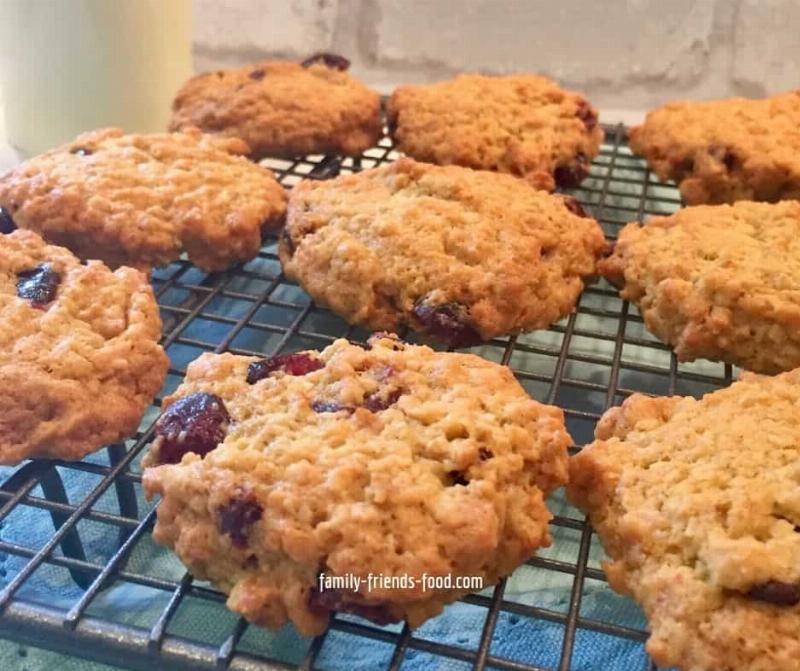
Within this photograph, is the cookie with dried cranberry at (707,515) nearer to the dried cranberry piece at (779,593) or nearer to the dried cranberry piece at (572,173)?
the dried cranberry piece at (779,593)

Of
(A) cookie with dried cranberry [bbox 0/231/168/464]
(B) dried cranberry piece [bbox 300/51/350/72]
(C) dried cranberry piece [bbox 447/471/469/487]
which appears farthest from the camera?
(B) dried cranberry piece [bbox 300/51/350/72]

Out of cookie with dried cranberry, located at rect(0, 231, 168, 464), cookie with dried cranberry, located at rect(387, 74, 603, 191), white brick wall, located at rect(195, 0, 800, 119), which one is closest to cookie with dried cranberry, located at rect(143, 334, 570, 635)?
cookie with dried cranberry, located at rect(0, 231, 168, 464)

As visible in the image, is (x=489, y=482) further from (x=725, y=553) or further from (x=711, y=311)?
(x=711, y=311)

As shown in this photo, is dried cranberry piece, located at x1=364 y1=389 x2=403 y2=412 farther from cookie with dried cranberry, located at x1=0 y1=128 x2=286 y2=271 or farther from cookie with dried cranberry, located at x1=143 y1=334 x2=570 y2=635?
cookie with dried cranberry, located at x1=0 y1=128 x2=286 y2=271

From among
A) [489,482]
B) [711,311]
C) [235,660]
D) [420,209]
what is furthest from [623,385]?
[235,660]

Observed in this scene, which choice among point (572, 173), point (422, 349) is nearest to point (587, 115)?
point (572, 173)

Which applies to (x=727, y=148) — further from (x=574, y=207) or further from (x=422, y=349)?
(x=422, y=349)

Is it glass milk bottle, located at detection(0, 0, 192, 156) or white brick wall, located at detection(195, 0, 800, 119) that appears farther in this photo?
white brick wall, located at detection(195, 0, 800, 119)
